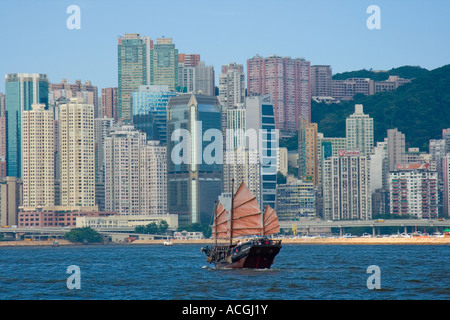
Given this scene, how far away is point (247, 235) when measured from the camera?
110938 mm

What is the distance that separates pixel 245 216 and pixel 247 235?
2.99 metres

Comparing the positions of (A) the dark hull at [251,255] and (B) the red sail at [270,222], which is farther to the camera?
(B) the red sail at [270,222]

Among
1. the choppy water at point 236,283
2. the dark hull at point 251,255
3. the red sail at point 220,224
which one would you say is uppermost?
the red sail at point 220,224

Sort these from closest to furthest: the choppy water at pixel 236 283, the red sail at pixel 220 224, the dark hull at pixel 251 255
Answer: the choppy water at pixel 236 283 → the dark hull at pixel 251 255 → the red sail at pixel 220 224

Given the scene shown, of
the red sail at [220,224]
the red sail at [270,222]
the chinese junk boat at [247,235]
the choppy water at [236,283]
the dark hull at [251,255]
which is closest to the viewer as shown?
the choppy water at [236,283]

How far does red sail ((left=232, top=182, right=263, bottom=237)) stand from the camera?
109m

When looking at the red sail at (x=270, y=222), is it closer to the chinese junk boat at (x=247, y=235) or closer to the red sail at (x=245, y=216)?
the chinese junk boat at (x=247, y=235)

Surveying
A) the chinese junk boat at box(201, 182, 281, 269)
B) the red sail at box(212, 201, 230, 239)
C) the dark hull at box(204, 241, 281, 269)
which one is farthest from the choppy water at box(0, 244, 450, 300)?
the red sail at box(212, 201, 230, 239)

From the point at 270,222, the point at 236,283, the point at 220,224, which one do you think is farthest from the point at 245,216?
the point at 236,283

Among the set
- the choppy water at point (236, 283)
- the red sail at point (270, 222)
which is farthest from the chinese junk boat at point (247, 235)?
the choppy water at point (236, 283)

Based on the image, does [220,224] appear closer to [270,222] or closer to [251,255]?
[270,222]

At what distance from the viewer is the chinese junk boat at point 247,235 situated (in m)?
105
